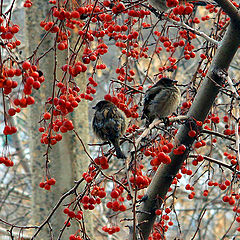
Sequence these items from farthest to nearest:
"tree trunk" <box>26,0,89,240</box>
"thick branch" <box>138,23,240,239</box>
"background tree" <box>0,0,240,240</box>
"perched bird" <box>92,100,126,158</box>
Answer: "tree trunk" <box>26,0,89,240</box> → "perched bird" <box>92,100,126,158</box> → "thick branch" <box>138,23,240,239</box> → "background tree" <box>0,0,240,240</box>

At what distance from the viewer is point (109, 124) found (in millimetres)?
3342

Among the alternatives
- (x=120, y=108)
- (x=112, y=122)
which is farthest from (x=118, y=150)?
(x=112, y=122)

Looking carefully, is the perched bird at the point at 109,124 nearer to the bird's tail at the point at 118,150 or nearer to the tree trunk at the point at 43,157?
the bird's tail at the point at 118,150

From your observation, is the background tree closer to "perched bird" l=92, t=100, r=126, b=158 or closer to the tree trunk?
the tree trunk

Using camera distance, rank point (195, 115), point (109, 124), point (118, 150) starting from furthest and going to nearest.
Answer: point (109, 124), point (118, 150), point (195, 115)

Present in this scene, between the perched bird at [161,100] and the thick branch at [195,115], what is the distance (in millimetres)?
755

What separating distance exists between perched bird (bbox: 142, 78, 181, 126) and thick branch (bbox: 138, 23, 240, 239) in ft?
2.48

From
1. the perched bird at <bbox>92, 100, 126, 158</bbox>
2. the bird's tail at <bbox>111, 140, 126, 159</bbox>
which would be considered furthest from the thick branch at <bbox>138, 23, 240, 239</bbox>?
the perched bird at <bbox>92, 100, 126, 158</bbox>

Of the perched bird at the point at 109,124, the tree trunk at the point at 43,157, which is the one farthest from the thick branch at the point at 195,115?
the tree trunk at the point at 43,157

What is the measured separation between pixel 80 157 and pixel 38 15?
1.36m

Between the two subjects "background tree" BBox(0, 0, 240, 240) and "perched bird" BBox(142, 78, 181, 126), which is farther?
"perched bird" BBox(142, 78, 181, 126)

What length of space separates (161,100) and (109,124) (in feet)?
1.91

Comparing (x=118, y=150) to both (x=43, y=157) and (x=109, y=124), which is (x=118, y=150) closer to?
(x=109, y=124)

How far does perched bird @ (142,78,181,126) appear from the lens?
3613mm
